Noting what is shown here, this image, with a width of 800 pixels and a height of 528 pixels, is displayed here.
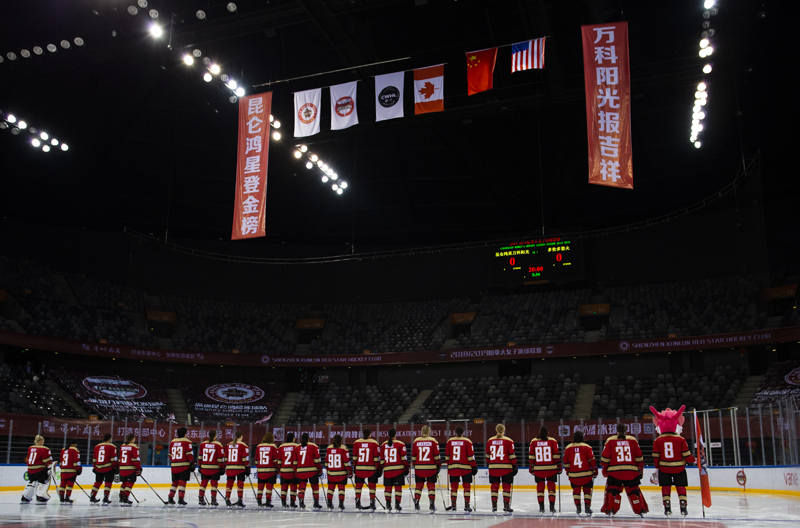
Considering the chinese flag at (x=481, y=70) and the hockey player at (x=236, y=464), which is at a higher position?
the chinese flag at (x=481, y=70)

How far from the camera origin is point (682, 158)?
33688 millimetres

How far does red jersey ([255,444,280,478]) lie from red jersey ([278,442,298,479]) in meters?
0.20

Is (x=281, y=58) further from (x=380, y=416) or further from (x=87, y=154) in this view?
(x=380, y=416)

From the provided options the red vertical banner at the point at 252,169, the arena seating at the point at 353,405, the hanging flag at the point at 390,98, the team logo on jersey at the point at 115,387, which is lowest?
the arena seating at the point at 353,405

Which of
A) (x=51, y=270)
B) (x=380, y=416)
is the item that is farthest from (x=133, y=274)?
(x=380, y=416)

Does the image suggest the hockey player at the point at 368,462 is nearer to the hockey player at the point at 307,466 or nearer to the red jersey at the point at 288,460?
the hockey player at the point at 307,466

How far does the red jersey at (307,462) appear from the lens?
613 inches

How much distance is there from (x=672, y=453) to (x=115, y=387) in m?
31.1

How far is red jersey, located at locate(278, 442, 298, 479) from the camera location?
623 inches

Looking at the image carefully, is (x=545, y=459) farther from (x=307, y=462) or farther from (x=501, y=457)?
(x=307, y=462)

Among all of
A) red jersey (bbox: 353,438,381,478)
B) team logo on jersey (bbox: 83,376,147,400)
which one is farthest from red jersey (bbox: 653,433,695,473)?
team logo on jersey (bbox: 83,376,147,400)

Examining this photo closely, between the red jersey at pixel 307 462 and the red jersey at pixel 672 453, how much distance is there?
23.5 ft

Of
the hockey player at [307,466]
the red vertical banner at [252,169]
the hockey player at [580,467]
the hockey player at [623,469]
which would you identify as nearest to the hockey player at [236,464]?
the hockey player at [307,466]

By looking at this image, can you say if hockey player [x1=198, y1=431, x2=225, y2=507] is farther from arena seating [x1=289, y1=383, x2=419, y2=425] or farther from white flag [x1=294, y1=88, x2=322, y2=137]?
arena seating [x1=289, y1=383, x2=419, y2=425]
